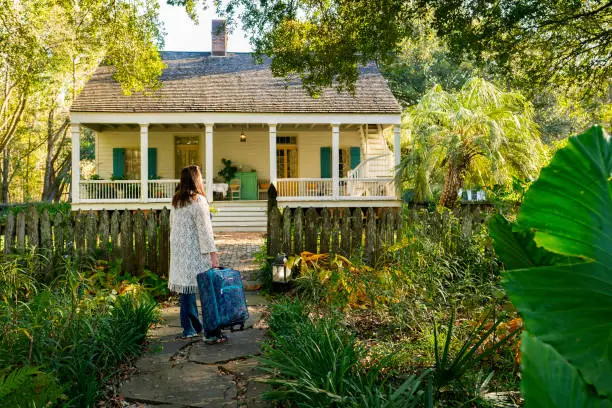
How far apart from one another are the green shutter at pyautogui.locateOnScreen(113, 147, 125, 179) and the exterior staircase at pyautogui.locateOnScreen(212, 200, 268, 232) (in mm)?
4835

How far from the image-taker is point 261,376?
3762 millimetres

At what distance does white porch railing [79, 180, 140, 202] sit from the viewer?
1727cm

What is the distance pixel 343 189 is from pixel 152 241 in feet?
38.1

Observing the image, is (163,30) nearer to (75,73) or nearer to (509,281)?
(509,281)

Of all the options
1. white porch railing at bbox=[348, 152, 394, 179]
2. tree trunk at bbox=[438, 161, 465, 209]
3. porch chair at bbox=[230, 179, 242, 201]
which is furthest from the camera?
porch chair at bbox=[230, 179, 242, 201]

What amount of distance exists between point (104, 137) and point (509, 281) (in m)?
21.7

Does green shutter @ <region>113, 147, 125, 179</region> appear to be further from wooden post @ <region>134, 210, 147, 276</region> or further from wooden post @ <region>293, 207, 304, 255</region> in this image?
wooden post @ <region>293, 207, 304, 255</region>

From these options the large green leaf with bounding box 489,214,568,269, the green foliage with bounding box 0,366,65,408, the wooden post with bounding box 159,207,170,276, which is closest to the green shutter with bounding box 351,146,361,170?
the wooden post with bounding box 159,207,170,276

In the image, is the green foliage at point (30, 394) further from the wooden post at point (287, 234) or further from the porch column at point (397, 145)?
the porch column at point (397, 145)

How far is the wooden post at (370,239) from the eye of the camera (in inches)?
303

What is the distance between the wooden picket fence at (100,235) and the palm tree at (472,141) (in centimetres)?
737

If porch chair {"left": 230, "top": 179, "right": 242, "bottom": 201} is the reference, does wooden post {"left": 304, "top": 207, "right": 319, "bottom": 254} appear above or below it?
below

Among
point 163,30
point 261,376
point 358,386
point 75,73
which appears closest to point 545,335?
point 358,386

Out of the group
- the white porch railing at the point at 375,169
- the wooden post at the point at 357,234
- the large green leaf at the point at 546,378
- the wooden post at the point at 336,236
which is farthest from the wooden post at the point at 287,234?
the white porch railing at the point at 375,169
